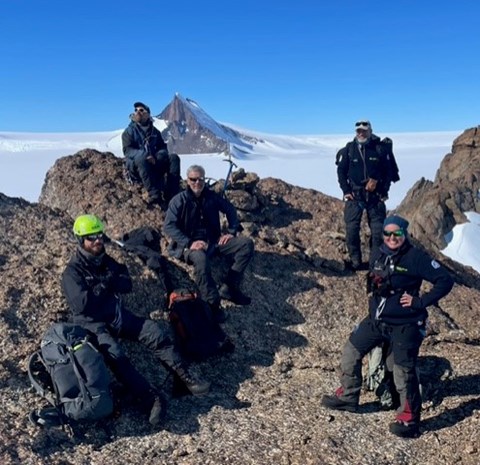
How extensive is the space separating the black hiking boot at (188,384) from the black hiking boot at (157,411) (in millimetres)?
633

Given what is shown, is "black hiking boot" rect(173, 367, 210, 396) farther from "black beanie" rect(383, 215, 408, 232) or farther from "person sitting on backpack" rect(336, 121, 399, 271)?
"person sitting on backpack" rect(336, 121, 399, 271)

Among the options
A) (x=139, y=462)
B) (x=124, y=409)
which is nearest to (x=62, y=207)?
(x=124, y=409)

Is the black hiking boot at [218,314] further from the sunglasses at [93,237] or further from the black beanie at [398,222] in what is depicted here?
the black beanie at [398,222]

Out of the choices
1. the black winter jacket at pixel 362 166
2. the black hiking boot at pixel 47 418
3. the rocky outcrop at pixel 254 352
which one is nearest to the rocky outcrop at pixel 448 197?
the rocky outcrop at pixel 254 352

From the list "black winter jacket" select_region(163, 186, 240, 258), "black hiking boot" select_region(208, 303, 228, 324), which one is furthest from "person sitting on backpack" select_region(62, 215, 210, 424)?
"black winter jacket" select_region(163, 186, 240, 258)

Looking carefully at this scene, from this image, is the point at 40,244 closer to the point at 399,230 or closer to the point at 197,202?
the point at 197,202

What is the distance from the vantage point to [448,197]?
1550 inches

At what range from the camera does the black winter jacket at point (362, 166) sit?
11.0m

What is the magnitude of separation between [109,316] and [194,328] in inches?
63.6

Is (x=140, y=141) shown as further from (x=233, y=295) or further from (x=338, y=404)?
(x=338, y=404)

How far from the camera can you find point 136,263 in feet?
32.7

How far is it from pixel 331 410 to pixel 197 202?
4.24 meters

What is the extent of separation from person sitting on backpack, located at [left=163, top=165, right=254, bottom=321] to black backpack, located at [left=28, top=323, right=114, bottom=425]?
3.12 metres

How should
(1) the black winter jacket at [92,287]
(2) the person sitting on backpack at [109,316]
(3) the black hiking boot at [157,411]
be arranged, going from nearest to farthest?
(3) the black hiking boot at [157,411], (2) the person sitting on backpack at [109,316], (1) the black winter jacket at [92,287]
